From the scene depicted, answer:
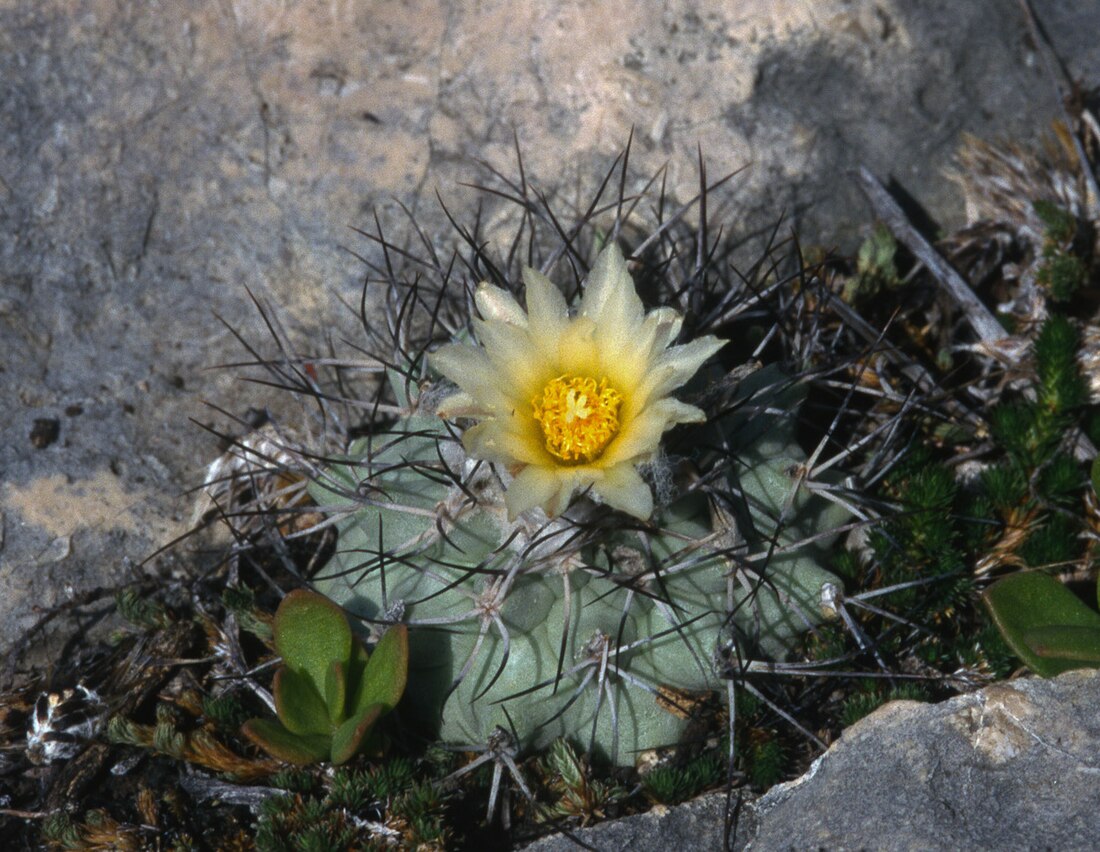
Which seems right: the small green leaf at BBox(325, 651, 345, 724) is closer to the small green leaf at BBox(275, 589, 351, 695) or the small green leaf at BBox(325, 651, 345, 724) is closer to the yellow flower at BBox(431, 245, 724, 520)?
the small green leaf at BBox(275, 589, 351, 695)

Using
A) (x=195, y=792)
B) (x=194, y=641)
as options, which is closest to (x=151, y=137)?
(x=194, y=641)

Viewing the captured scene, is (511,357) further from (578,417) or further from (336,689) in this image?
(336,689)

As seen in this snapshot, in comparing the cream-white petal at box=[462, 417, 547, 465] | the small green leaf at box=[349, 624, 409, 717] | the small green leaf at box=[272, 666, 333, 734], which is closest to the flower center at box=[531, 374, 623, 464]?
A: the cream-white petal at box=[462, 417, 547, 465]

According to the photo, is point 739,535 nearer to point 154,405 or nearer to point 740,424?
point 740,424

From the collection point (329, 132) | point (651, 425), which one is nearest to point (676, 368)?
point (651, 425)

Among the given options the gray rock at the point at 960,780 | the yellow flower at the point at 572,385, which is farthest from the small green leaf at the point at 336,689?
the gray rock at the point at 960,780

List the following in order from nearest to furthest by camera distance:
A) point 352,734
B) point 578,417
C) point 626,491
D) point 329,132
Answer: point 626,491 < point 578,417 < point 352,734 < point 329,132

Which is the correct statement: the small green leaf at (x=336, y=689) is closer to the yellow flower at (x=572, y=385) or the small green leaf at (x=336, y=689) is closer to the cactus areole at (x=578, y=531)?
the cactus areole at (x=578, y=531)
